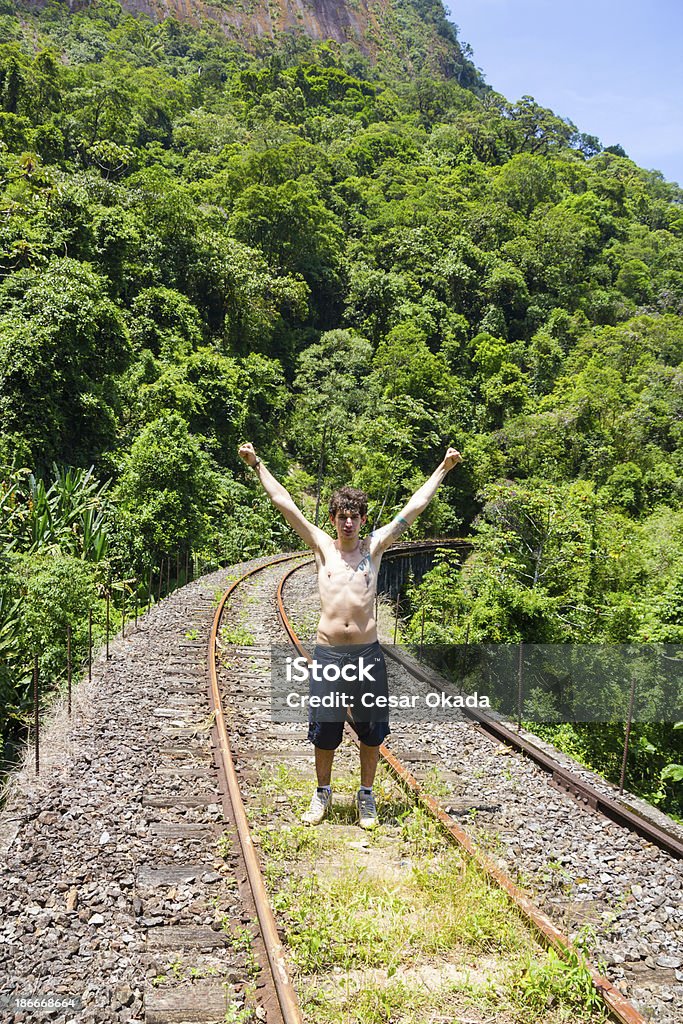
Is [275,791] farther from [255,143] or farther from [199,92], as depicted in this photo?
[199,92]

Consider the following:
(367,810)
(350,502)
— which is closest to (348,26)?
(350,502)

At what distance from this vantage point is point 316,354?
40656 millimetres

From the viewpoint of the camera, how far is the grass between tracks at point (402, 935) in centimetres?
309

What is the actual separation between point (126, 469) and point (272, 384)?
587 inches

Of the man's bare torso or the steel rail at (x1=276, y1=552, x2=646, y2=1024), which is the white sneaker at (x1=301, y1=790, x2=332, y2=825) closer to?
the steel rail at (x1=276, y1=552, x2=646, y2=1024)

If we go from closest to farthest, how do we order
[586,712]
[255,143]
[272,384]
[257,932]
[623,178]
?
[257,932]
[586,712]
[272,384]
[255,143]
[623,178]

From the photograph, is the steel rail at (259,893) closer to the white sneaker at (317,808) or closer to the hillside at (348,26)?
the white sneaker at (317,808)

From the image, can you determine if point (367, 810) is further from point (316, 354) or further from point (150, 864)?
point (316, 354)

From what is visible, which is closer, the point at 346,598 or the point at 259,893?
the point at 259,893

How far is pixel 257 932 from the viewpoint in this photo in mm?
3488

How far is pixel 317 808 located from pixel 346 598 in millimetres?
1362

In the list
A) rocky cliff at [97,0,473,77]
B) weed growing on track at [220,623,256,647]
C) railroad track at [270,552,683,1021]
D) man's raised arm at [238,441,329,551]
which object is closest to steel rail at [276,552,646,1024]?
railroad track at [270,552,683,1021]

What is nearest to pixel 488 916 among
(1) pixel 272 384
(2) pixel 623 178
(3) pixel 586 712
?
(3) pixel 586 712

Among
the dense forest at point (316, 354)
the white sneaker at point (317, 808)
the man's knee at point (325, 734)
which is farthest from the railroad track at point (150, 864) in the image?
the dense forest at point (316, 354)
